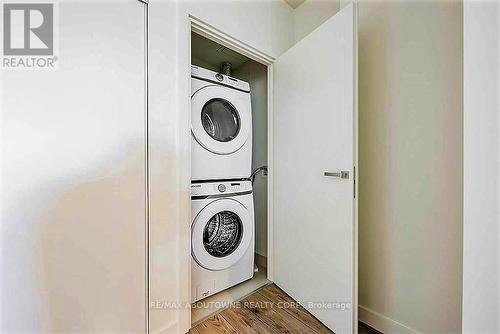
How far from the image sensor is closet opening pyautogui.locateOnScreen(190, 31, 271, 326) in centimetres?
152

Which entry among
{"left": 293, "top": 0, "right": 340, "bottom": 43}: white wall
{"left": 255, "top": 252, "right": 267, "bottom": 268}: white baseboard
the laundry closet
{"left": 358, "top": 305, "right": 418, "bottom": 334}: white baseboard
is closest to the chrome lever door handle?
the laundry closet

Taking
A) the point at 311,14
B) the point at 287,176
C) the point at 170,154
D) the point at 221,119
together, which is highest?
the point at 311,14

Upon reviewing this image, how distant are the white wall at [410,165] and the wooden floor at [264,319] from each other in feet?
1.11

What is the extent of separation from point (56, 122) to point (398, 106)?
157 cm

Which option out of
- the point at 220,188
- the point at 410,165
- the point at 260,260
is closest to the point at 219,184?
the point at 220,188

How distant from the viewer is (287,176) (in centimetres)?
165

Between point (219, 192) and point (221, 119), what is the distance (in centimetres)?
58

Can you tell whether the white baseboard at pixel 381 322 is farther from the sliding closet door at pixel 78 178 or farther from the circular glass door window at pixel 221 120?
the circular glass door window at pixel 221 120

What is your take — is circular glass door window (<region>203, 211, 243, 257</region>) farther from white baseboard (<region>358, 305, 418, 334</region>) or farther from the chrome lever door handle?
white baseboard (<region>358, 305, 418, 334</region>)

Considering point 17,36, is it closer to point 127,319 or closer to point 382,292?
point 127,319

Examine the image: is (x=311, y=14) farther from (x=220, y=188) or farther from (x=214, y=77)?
(x=220, y=188)
